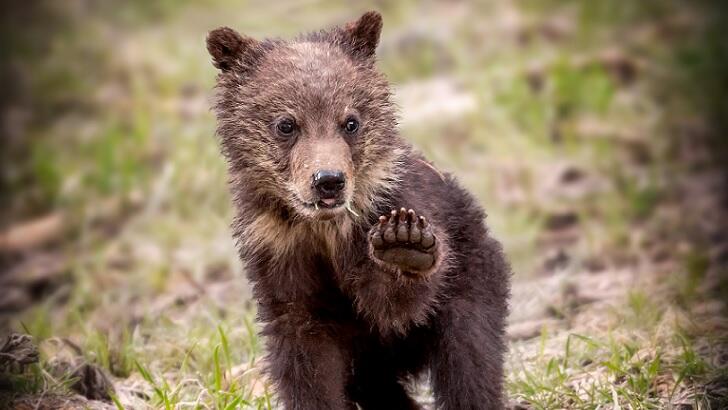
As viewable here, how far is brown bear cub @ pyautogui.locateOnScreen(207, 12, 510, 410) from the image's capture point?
5.30 m

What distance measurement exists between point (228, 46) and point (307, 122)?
26.2 inches

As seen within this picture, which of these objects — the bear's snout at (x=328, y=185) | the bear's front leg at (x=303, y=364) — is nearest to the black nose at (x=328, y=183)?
the bear's snout at (x=328, y=185)

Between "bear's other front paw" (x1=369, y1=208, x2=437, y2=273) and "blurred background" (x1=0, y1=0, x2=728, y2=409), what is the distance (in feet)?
4.07

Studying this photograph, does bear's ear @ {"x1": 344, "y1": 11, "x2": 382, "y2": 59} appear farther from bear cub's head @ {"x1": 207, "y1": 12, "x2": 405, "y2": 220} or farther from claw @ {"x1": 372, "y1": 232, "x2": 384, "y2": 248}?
claw @ {"x1": 372, "y1": 232, "x2": 384, "y2": 248}

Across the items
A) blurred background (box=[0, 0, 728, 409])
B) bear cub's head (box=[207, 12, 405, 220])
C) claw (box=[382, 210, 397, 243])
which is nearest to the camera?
claw (box=[382, 210, 397, 243])

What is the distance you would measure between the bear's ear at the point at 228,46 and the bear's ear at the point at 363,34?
489mm

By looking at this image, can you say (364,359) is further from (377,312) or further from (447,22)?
(447,22)

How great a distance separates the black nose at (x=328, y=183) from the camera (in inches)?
202

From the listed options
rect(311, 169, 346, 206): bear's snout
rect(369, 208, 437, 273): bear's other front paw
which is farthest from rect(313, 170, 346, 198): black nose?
rect(369, 208, 437, 273): bear's other front paw

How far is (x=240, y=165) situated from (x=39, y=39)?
922cm

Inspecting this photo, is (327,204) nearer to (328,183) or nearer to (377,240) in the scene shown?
(328,183)

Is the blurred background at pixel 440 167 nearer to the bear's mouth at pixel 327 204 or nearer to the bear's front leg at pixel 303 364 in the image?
the bear's front leg at pixel 303 364

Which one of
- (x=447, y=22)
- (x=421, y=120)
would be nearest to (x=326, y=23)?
(x=447, y=22)

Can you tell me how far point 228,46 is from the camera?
568cm
